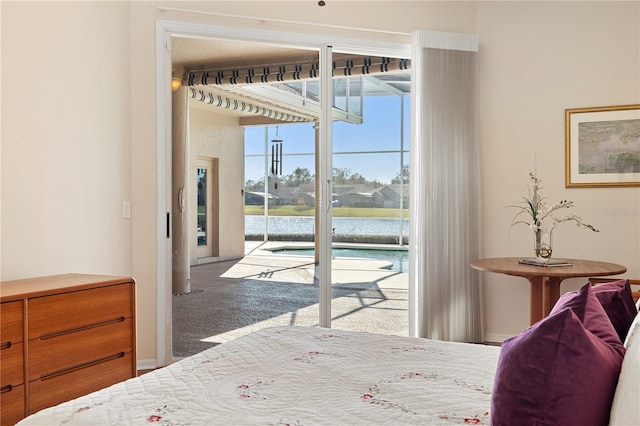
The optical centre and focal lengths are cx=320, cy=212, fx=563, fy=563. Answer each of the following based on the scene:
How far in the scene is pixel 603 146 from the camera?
4.48 meters

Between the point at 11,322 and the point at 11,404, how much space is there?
0.38m

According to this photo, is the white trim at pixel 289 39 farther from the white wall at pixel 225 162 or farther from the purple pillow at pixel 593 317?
the purple pillow at pixel 593 317

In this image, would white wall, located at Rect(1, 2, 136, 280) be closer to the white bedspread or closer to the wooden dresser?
the wooden dresser

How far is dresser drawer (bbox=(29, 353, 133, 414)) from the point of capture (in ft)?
9.02

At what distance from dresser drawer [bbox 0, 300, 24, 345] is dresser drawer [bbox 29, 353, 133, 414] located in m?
0.26

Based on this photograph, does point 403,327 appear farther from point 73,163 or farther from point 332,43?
point 73,163

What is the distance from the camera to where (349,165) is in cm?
462

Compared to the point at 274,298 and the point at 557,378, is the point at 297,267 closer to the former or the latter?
the point at 274,298

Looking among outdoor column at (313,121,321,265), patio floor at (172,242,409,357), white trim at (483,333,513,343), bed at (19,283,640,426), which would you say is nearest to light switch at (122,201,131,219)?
patio floor at (172,242,409,357)

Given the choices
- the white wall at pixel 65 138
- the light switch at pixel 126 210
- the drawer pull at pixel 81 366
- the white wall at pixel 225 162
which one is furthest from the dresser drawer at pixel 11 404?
the white wall at pixel 225 162

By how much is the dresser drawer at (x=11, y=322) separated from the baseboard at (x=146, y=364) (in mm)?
1420

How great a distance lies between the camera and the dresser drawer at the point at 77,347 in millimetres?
2758

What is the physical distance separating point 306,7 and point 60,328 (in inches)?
115

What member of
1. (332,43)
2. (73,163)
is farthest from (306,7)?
(73,163)
